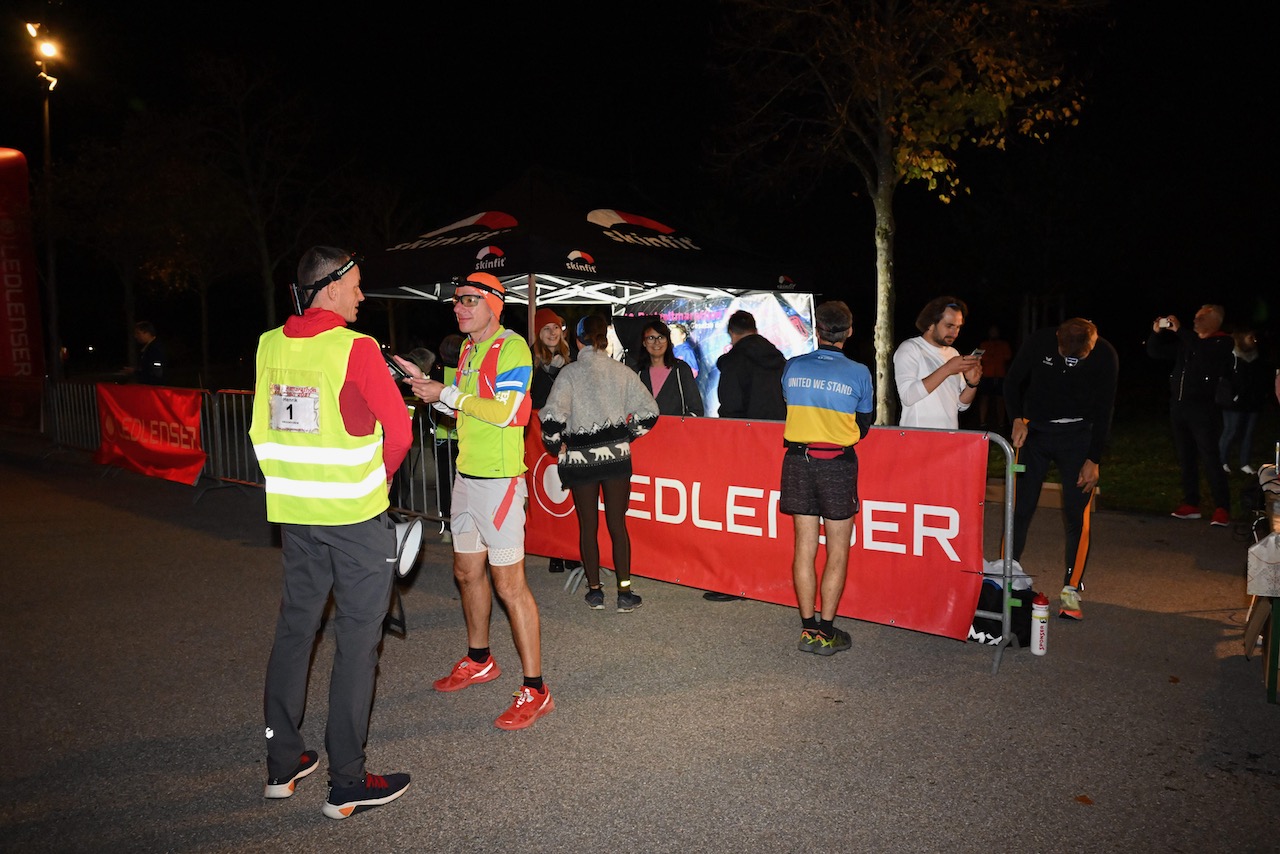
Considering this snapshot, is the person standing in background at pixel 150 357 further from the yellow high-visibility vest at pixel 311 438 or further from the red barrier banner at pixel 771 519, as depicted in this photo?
the yellow high-visibility vest at pixel 311 438

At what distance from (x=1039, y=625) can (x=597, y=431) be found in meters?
2.89

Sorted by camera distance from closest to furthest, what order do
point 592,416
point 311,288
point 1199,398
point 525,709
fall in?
point 311,288 < point 525,709 < point 592,416 < point 1199,398

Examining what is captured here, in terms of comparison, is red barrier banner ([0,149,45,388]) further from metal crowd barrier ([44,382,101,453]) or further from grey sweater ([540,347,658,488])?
grey sweater ([540,347,658,488])

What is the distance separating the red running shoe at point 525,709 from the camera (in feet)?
14.3

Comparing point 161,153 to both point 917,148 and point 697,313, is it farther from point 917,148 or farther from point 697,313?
point 917,148

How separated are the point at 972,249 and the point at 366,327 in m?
29.9

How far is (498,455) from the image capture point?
447cm

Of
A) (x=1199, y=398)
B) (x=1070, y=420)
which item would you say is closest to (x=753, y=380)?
(x=1070, y=420)

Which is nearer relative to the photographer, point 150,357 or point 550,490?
point 550,490

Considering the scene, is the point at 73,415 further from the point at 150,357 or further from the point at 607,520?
the point at 607,520

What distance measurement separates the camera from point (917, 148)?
38.2 ft

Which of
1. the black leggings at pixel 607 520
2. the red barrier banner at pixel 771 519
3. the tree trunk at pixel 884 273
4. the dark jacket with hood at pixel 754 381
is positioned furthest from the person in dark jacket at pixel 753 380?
the tree trunk at pixel 884 273

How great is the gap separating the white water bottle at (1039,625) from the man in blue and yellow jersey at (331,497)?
140 inches

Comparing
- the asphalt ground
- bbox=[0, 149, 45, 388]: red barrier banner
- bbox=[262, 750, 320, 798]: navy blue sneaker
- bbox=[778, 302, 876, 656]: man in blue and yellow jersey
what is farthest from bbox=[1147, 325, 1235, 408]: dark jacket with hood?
bbox=[0, 149, 45, 388]: red barrier banner
